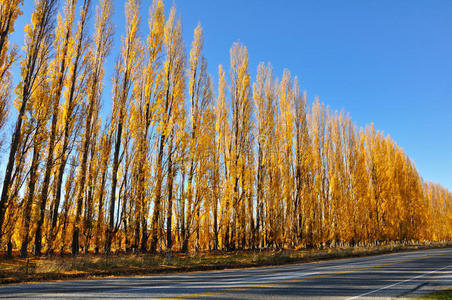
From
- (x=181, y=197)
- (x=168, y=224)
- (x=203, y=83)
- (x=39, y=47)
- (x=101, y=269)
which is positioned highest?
(x=203, y=83)

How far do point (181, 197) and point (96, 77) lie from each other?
366 inches

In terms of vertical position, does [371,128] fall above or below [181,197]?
above

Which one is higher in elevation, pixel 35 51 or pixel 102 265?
pixel 35 51

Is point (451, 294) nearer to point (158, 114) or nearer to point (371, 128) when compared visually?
point (158, 114)

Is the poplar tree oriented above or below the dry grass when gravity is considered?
above

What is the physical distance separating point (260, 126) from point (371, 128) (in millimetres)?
24896

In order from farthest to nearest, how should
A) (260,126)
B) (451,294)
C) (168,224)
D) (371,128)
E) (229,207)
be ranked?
1. (371,128)
2. (260,126)
3. (229,207)
4. (168,224)
5. (451,294)

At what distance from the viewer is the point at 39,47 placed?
495 inches

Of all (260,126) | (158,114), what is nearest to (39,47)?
(158,114)

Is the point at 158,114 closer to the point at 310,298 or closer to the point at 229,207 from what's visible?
the point at 229,207

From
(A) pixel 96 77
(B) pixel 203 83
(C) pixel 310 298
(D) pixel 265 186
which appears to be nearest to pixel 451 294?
(C) pixel 310 298

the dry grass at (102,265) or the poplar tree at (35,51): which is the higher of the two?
the poplar tree at (35,51)

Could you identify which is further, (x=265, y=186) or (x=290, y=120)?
(x=290, y=120)

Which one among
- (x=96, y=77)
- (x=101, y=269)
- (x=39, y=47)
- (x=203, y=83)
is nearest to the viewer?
(x=101, y=269)
